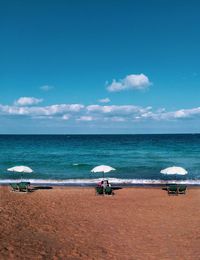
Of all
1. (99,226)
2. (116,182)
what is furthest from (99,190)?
(99,226)

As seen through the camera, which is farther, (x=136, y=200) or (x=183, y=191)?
(x=183, y=191)

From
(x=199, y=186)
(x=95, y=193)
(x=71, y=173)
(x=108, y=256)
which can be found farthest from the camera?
(x=71, y=173)

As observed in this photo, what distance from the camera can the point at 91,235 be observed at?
1218 cm

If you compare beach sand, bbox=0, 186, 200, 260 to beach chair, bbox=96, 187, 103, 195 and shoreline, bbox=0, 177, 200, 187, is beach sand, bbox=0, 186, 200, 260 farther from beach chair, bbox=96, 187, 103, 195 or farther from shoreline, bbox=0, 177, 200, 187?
shoreline, bbox=0, 177, 200, 187

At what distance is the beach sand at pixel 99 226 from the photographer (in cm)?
1042

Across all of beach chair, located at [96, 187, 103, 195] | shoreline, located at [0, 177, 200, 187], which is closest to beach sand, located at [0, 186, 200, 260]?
beach chair, located at [96, 187, 103, 195]

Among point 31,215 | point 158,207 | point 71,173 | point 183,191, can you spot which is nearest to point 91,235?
point 31,215

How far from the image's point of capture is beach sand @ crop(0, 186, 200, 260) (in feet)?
34.2

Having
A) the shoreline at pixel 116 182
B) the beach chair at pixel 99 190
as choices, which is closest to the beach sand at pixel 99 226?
the beach chair at pixel 99 190

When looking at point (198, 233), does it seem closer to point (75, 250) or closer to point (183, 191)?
point (75, 250)

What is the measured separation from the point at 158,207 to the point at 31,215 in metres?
6.81

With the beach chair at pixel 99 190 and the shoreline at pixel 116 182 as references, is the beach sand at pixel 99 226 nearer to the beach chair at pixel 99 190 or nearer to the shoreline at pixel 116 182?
the beach chair at pixel 99 190

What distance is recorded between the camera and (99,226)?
13.4 metres

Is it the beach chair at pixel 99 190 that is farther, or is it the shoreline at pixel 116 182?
the shoreline at pixel 116 182
